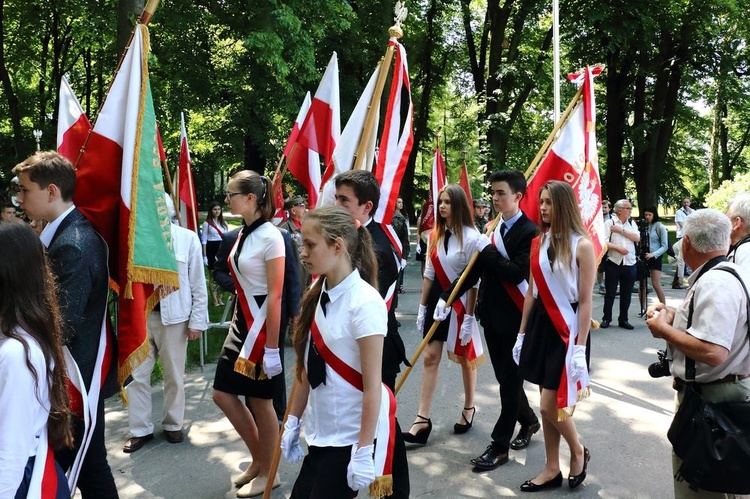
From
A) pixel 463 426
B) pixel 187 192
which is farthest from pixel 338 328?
pixel 187 192

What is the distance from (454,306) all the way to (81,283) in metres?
3.23

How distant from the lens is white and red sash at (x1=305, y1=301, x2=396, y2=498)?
111 inches

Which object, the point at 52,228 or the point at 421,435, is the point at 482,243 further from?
the point at 52,228

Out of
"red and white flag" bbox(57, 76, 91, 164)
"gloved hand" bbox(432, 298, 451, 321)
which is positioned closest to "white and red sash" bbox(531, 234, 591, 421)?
"gloved hand" bbox(432, 298, 451, 321)

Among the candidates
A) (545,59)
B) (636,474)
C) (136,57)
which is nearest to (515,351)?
(636,474)

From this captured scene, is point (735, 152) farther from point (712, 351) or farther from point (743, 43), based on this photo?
point (712, 351)

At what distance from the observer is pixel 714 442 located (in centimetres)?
305

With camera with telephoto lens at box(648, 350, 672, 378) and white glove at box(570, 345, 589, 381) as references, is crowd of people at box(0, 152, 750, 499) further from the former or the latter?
camera with telephoto lens at box(648, 350, 672, 378)

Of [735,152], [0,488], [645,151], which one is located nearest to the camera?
[0,488]

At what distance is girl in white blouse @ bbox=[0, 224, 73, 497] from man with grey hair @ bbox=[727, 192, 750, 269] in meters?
3.49

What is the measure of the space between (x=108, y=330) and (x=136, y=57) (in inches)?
58.3

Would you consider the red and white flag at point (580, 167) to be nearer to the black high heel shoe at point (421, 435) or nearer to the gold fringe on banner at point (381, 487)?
the black high heel shoe at point (421, 435)

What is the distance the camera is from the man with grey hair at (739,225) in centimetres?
375

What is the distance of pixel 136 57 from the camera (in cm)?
359
